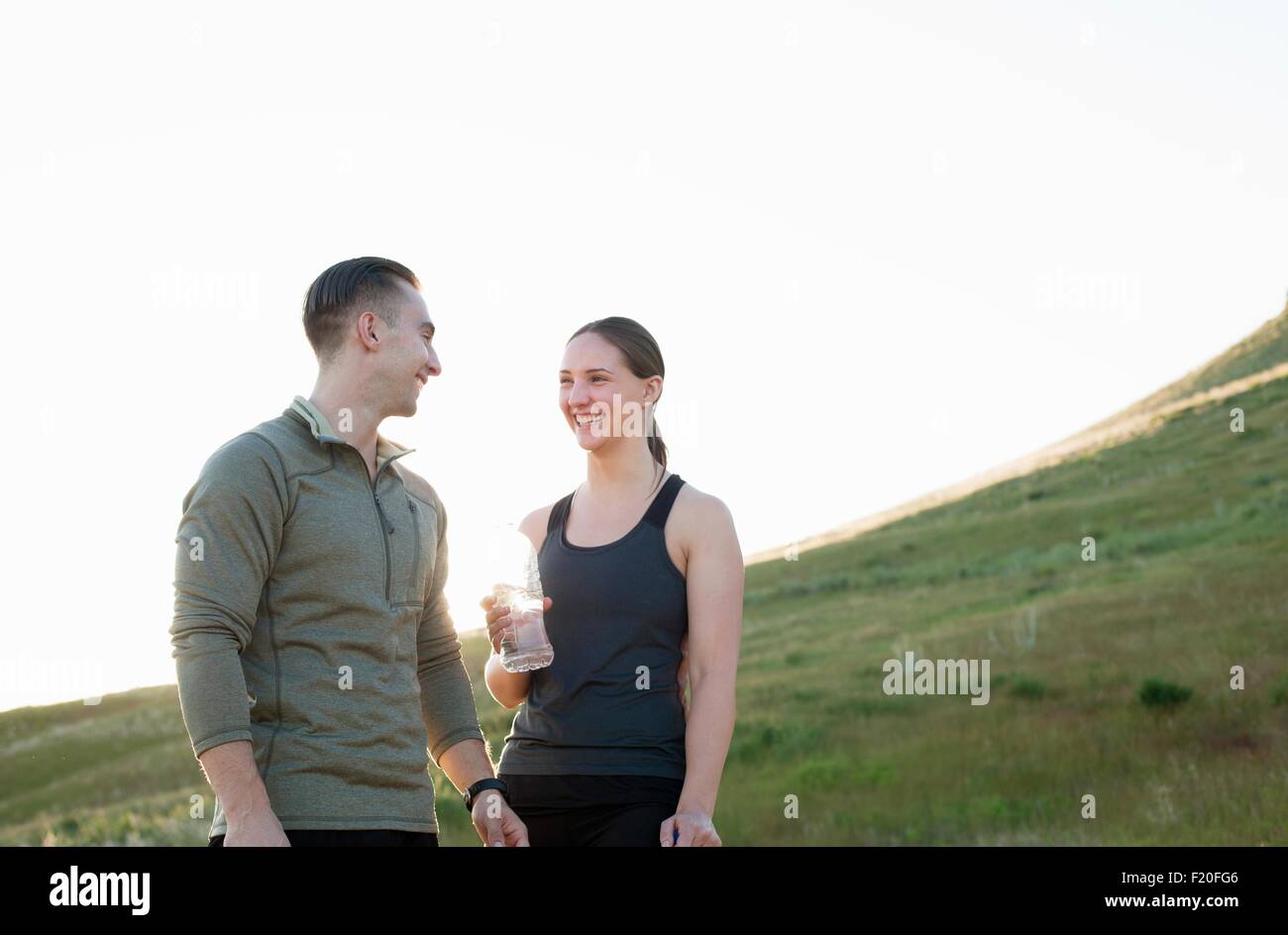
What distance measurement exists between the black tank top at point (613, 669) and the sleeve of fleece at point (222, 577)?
4.21 ft

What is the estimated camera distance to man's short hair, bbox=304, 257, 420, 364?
4055mm

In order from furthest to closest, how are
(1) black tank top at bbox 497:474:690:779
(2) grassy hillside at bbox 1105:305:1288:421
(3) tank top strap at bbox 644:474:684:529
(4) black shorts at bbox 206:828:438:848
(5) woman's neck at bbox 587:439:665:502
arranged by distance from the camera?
1. (2) grassy hillside at bbox 1105:305:1288:421
2. (5) woman's neck at bbox 587:439:665:502
3. (3) tank top strap at bbox 644:474:684:529
4. (1) black tank top at bbox 497:474:690:779
5. (4) black shorts at bbox 206:828:438:848

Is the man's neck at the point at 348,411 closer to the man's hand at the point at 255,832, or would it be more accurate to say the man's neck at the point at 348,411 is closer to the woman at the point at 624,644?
the woman at the point at 624,644

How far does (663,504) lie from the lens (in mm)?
4734

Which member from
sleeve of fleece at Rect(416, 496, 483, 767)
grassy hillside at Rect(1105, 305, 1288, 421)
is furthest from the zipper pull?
grassy hillside at Rect(1105, 305, 1288, 421)

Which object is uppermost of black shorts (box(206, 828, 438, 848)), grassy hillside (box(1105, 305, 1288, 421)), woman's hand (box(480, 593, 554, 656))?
grassy hillside (box(1105, 305, 1288, 421))

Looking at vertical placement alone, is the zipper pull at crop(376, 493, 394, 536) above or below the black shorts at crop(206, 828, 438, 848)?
above

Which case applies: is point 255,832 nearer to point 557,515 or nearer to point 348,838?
point 348,838

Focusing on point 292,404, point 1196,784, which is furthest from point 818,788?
point 292,404

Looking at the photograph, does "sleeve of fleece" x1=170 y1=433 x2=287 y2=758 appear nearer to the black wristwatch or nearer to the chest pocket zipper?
the chest pocket zipper

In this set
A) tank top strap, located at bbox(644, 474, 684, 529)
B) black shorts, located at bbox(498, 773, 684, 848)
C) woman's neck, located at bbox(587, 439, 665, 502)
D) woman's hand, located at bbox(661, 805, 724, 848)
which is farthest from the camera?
woman's neck, located at bbox(587, 439, 665, 502)

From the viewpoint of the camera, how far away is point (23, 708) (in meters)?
39.9
